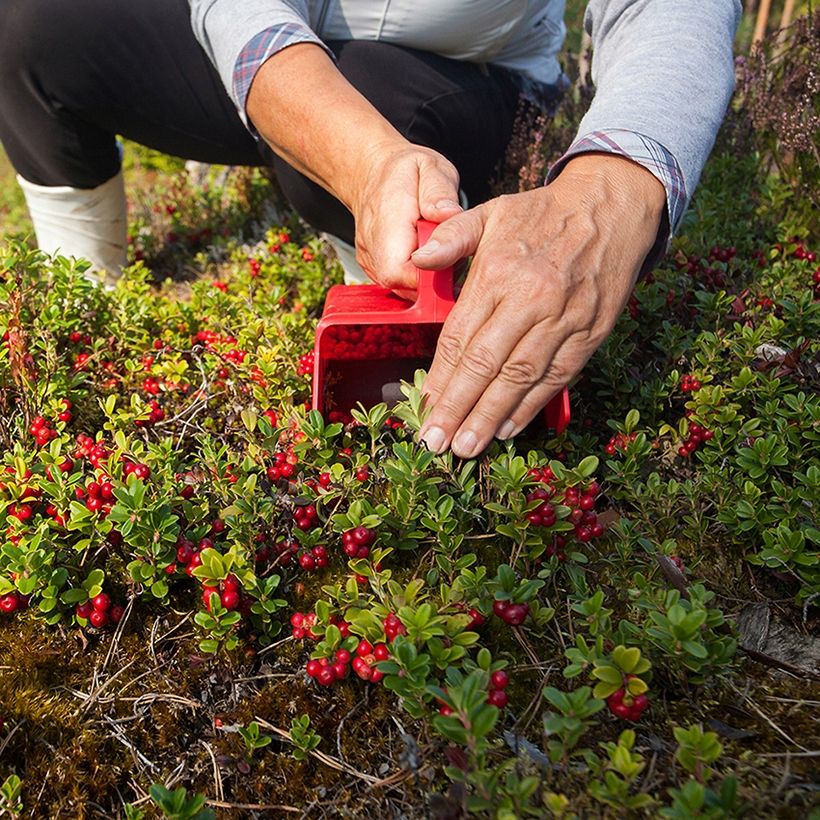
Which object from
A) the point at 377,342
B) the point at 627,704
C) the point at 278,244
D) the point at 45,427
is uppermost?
the point at 377,342

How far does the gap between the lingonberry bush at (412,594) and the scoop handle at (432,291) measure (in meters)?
0.22

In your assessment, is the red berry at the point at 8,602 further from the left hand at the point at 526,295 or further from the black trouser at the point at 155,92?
the black trouser at the point at 155,92

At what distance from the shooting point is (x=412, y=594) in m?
1.59

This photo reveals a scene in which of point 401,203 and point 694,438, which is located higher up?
point 401,203

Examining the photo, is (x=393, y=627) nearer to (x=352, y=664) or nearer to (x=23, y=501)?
(x=352, y=664)

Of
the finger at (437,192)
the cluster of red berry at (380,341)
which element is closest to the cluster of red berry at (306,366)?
the cluster of red berry at (380,341)

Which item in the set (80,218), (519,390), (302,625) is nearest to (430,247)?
(519,390)

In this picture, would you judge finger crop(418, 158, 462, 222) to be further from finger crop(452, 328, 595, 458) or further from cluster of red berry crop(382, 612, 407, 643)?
cluster of red berry crop(382, 612, 407, 643)

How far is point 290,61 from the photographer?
93.7 inches

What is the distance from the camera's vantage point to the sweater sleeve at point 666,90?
2.01 metres

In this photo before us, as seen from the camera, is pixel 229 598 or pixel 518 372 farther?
pixel 518 372

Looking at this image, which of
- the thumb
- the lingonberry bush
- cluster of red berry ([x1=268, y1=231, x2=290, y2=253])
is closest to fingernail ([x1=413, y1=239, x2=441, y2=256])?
the thumb

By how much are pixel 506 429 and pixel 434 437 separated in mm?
193

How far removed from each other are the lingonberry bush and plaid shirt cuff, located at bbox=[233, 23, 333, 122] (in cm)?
88
